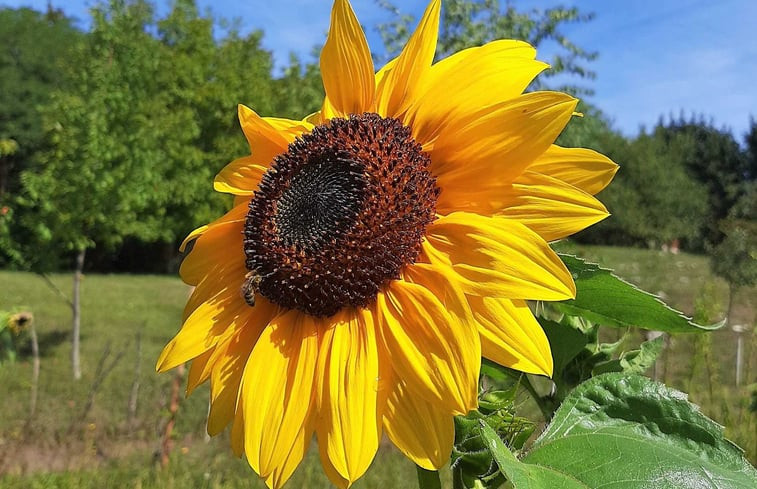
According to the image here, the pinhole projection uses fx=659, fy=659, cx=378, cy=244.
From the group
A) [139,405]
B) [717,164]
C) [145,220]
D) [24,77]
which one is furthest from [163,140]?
[717,164]

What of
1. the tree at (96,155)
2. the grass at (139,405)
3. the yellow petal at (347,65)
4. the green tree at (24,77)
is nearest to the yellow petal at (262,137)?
the yellow petal at (347,65)

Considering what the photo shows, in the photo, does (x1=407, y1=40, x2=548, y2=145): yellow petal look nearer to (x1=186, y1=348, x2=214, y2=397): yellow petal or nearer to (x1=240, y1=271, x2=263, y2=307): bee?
(x1=240, y1=271, x2=263, y2=307): bee

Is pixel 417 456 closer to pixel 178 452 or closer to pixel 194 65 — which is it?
pixel 178 452

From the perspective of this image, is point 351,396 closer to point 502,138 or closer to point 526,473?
point 526,473

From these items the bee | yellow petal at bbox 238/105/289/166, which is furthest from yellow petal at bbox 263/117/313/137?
the bee

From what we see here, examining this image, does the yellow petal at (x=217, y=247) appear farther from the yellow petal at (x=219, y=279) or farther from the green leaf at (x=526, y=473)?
the green leaf at (x=526, y=473)

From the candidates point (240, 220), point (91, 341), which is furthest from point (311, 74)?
point (240, 220)
